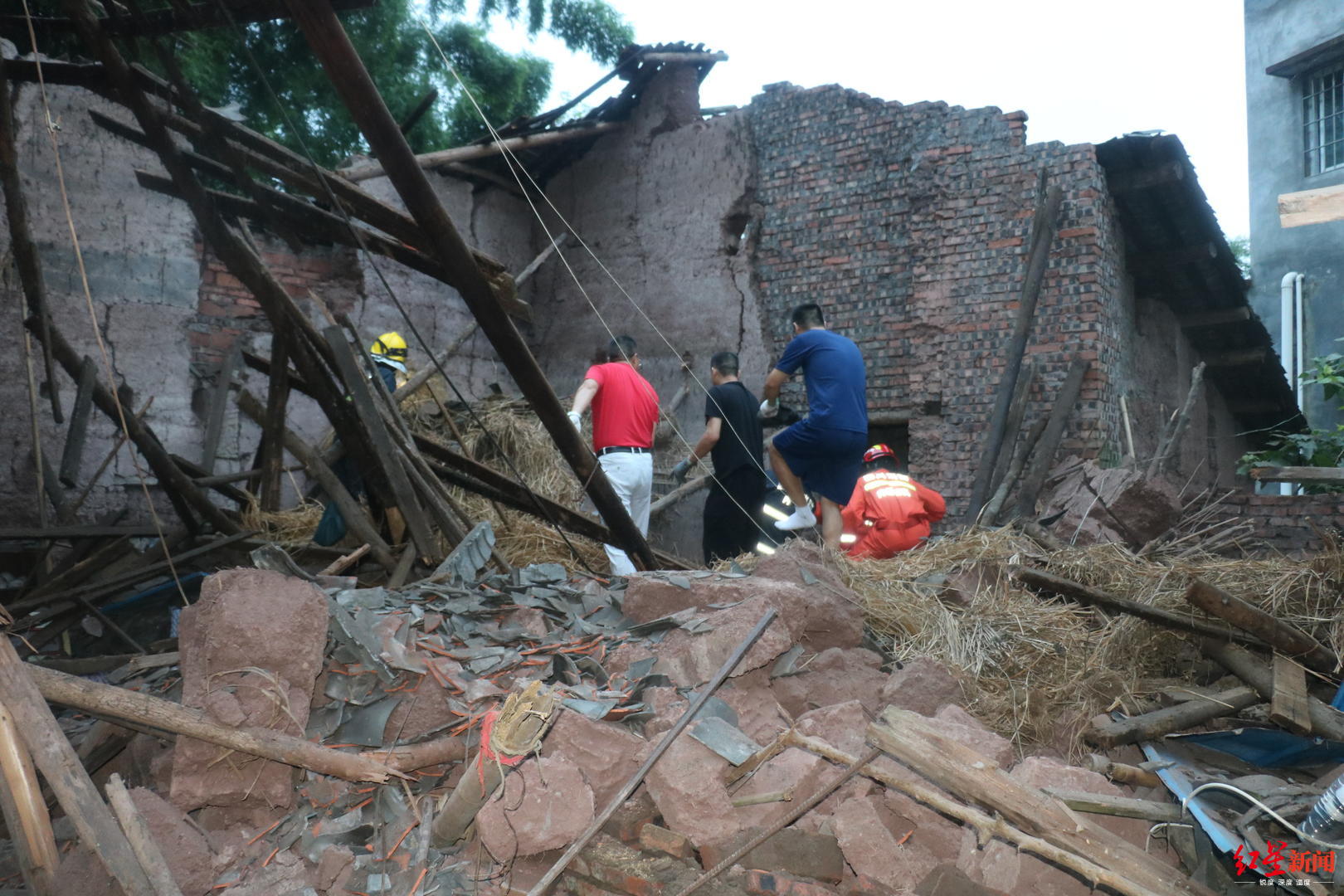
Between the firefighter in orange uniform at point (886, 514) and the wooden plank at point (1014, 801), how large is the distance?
11.1 feet

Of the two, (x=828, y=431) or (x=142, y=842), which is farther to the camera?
(x=828, y=431)

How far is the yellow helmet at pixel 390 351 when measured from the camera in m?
6.72

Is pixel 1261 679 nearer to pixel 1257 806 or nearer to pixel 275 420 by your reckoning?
pixel 1257 806

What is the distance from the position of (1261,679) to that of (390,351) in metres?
5.80

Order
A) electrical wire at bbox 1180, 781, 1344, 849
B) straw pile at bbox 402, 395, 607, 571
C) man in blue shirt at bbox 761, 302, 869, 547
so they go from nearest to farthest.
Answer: electrical wire at bbox 1180, 781, 1344, 849
man in blue shirt at bbox 761, 302, 869, 547
straw pile at bbox 402, 395, 607, 571

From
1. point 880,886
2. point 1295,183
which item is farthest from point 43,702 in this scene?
point 1295,183

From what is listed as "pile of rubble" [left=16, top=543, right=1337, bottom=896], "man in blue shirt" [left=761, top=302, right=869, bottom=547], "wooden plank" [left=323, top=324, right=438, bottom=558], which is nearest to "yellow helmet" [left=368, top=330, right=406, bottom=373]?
Answer: "wooden plank" [left=323, top=324, right=438, bottom=558]

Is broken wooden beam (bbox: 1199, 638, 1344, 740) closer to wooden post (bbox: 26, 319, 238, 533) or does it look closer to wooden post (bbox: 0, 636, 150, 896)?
wooden post (bbox: 0, 636, 150, 896)

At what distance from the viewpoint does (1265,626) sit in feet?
12.1

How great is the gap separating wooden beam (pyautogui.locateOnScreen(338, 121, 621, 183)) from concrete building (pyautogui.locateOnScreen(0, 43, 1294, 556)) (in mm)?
160

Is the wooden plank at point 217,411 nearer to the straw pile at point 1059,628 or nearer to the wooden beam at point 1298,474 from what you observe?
the straw pile at point 1059,628

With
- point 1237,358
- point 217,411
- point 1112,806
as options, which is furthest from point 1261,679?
point 1237,358

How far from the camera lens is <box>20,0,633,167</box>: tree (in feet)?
38.6

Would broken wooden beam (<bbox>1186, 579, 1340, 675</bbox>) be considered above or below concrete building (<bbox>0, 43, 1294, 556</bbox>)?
below
